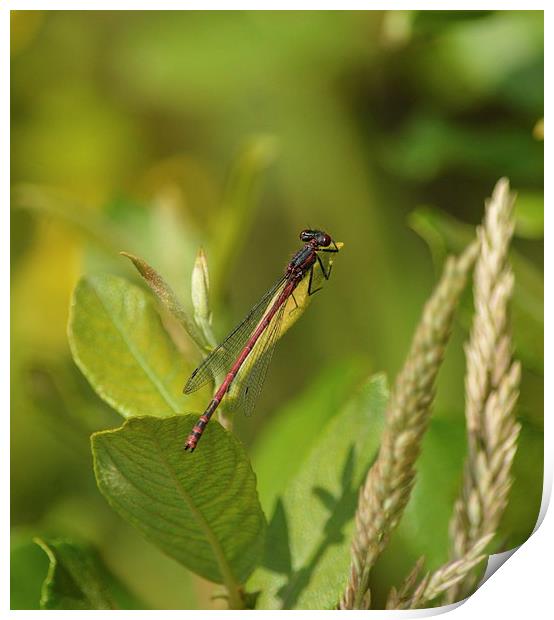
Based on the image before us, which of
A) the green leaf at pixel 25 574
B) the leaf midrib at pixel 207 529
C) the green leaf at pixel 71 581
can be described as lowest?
the green leaf at pixel 25 574

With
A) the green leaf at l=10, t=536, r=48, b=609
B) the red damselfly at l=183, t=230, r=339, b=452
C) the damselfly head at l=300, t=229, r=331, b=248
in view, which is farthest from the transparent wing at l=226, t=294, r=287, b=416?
the green leaf at l=10, t=536, r=48, b=609

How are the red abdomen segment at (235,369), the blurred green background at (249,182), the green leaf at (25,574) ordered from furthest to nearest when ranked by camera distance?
the blurred green background at (249,182) → the green leaf at (25,574) → the red abdomen segment at (235,369)

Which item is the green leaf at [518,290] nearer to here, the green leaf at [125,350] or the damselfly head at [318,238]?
the damselfly head at [318,238]

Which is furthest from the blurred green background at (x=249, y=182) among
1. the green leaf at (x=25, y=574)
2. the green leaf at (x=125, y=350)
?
the green leaf at (x=125, y=350)

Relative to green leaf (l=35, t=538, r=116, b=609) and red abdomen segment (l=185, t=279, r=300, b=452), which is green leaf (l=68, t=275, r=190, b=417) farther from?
green leaf (l=35, t=538, r=116, b=609)

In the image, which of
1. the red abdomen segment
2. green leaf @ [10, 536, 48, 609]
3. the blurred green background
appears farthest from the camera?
the blurred green background

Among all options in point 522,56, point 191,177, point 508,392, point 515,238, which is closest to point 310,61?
point 191,177

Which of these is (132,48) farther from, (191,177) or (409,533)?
(409,533)
